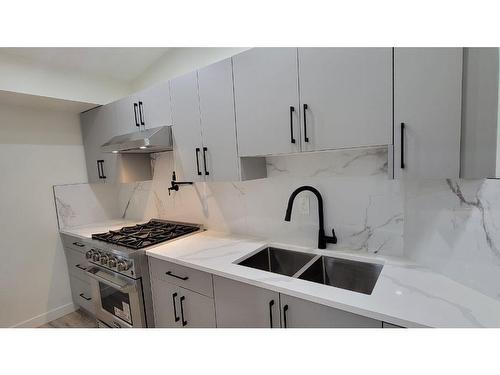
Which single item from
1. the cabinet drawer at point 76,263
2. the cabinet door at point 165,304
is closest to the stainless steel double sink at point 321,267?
the cabinet door at point 165,304

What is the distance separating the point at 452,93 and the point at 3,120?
10.8 feet

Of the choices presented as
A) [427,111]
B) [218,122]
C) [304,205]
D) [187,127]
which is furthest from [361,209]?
[187,127]

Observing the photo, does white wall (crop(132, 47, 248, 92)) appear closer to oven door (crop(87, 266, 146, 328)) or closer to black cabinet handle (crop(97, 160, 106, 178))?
black cabinet handle (crop(97, 160, 106, 178))

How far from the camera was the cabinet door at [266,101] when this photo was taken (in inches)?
54.5

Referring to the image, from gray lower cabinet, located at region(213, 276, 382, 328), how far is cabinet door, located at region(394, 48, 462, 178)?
68 cm

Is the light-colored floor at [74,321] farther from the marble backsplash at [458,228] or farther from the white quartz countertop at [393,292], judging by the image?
the marble backsplash at [458,228]

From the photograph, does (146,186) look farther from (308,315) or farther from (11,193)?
(308,315)

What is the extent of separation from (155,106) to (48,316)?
2387 mm

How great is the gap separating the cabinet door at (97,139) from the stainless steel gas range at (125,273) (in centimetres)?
69

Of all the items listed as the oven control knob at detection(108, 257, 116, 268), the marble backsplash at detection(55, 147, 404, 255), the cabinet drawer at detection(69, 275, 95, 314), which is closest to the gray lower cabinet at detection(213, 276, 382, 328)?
the marble backsplash at detection(55, 147, 404, 255)

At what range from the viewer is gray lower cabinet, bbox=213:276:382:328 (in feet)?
3.54

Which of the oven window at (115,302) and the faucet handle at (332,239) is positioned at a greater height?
the faucet handle at (332,239)

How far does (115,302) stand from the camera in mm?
2027

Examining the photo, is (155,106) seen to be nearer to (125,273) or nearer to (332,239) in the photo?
(125,273)
